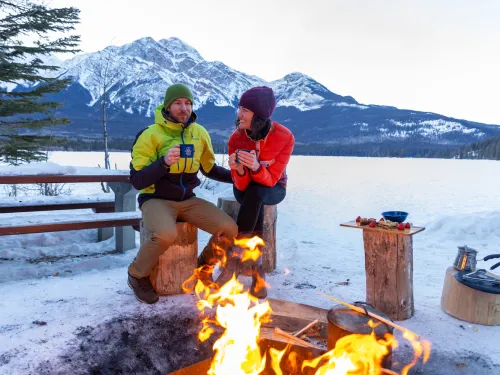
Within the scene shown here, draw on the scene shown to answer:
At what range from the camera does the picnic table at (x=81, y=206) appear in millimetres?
4195

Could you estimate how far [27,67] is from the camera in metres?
10.5

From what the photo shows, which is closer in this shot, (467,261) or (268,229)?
(467,261)

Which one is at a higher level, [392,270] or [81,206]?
[81,206]

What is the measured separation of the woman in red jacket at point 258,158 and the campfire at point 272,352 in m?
0.84

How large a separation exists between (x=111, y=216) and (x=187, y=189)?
172cm

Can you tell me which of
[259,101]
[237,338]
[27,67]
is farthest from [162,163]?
[27,67]

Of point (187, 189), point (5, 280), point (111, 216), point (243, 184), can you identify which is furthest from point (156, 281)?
point (5, 280)

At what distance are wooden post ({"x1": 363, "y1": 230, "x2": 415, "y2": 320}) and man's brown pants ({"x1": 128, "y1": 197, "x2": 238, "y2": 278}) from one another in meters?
1.40

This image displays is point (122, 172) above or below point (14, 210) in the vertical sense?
above

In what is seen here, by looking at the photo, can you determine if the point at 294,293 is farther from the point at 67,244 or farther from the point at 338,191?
the point at 338,191

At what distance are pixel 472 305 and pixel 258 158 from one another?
2.44m

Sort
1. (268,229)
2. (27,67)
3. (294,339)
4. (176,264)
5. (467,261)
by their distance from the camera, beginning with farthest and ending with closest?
1. (27,67)
2. (268,229)
3. (176,264)
4. (467,261)
5. (294,339)

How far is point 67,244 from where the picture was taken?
598 cm

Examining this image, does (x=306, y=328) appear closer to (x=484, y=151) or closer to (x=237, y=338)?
(x=237, y=338)
